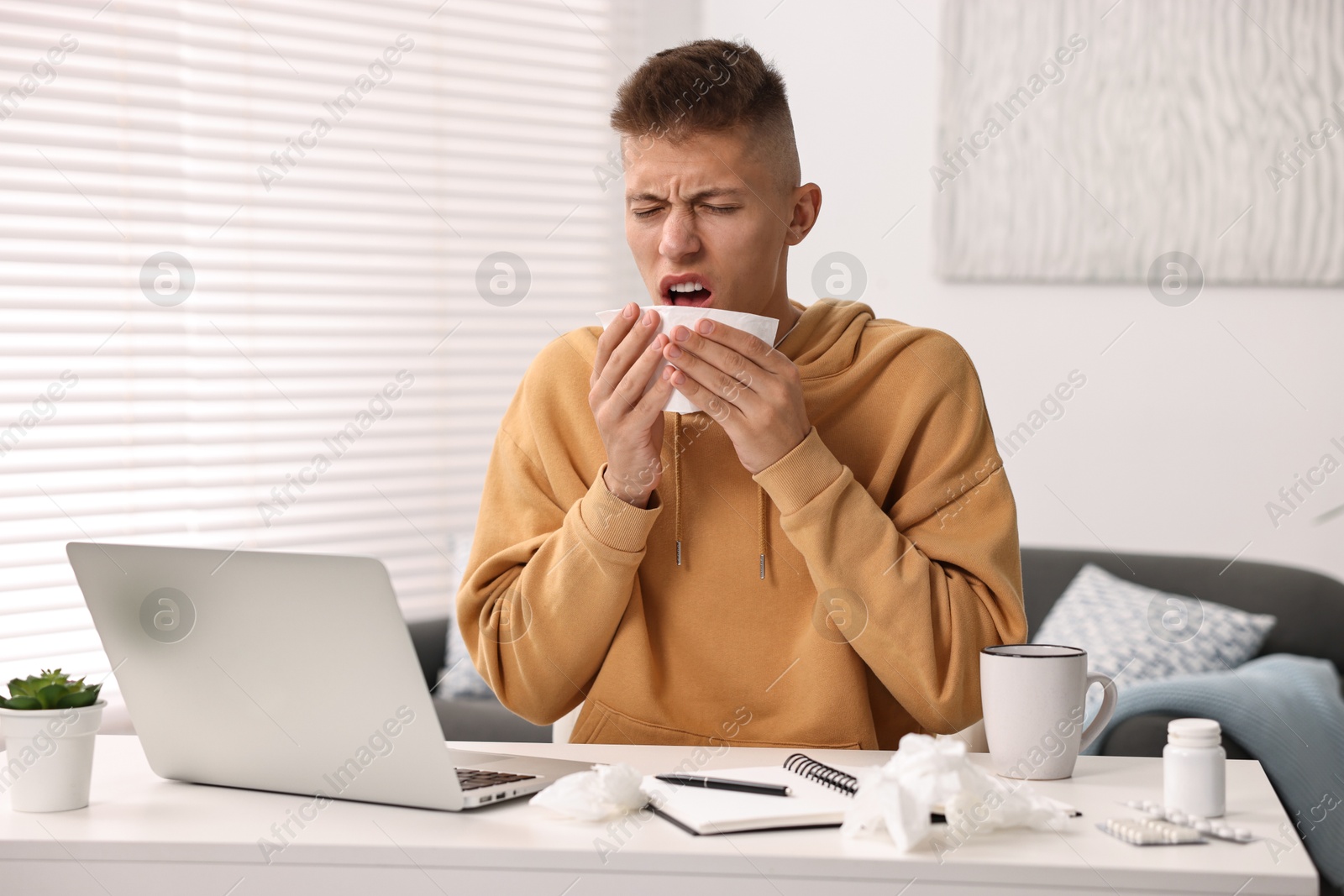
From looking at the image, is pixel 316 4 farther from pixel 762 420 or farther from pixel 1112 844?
pixel 1112 844

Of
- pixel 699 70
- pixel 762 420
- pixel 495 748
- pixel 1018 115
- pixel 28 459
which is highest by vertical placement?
pixel 1018 115

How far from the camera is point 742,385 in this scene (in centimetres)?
135

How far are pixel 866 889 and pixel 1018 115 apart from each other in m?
2.93

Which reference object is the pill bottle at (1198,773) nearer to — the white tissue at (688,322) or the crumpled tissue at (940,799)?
the crumpled tissue at (940,799)

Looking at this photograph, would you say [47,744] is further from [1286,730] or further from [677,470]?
[1286,730]

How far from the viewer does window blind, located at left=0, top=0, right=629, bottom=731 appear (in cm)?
272

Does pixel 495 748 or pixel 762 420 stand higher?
pixel 762 420

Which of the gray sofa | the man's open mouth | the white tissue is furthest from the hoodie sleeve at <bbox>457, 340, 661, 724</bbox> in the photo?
the gray sofa

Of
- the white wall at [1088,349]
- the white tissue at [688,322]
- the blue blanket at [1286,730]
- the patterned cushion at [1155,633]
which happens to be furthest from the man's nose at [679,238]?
the white wall at [1088,349]

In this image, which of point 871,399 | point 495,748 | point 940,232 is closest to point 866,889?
point 495,748

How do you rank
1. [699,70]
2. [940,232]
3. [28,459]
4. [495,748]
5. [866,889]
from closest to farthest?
[866,889] < [495,748] < [699,70] < [28,459] < [940,232]

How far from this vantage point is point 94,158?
2807 millimetres

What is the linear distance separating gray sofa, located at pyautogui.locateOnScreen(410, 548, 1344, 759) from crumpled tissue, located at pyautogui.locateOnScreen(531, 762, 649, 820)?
1881 mm

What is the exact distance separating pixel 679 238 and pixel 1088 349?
221cm
